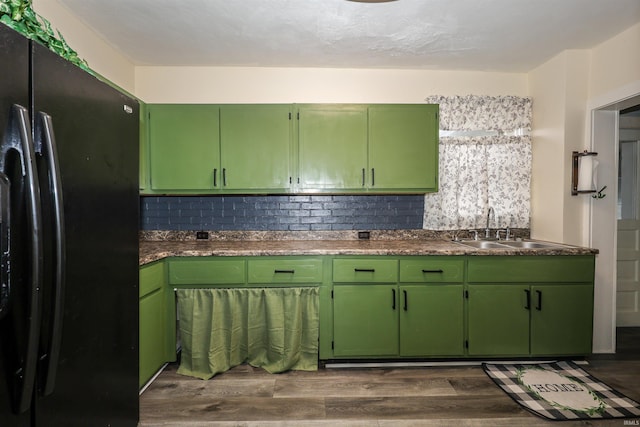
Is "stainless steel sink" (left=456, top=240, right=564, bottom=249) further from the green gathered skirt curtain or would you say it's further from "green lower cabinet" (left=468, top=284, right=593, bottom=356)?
the green gathered skirt curtain

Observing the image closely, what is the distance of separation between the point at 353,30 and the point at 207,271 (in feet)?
6.70

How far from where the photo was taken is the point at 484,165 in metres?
3.08

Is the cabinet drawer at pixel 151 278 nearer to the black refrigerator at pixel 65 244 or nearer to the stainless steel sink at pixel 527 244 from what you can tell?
the black refrigerator at pixel 65 244

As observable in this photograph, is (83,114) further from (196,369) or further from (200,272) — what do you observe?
(196,369)

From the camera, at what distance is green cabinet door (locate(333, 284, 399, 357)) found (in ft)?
8.14

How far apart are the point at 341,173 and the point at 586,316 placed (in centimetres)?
214

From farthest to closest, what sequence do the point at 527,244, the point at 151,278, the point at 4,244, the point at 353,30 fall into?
the point at 527,244 < the point at 353,30 < the point at 151,278 < the point at 4,244

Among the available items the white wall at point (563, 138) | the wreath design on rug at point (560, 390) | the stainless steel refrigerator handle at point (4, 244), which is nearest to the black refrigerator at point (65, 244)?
the stainless steel refrigerator handle at point (4, 244)

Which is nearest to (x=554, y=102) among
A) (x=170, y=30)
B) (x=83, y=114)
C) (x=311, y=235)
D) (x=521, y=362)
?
(x=521, y=362)

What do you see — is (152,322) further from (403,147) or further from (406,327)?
(403,147)

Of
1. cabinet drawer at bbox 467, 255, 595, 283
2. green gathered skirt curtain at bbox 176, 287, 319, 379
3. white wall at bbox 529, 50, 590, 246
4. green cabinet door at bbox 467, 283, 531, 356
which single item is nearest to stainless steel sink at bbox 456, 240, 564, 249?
white wall at bbox 529, 50, 590, 246

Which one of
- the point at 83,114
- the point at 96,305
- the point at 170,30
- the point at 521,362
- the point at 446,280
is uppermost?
the point at 170,30

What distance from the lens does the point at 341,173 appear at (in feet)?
9.07

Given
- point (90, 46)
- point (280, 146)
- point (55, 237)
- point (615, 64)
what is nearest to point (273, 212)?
point (280, 146)
